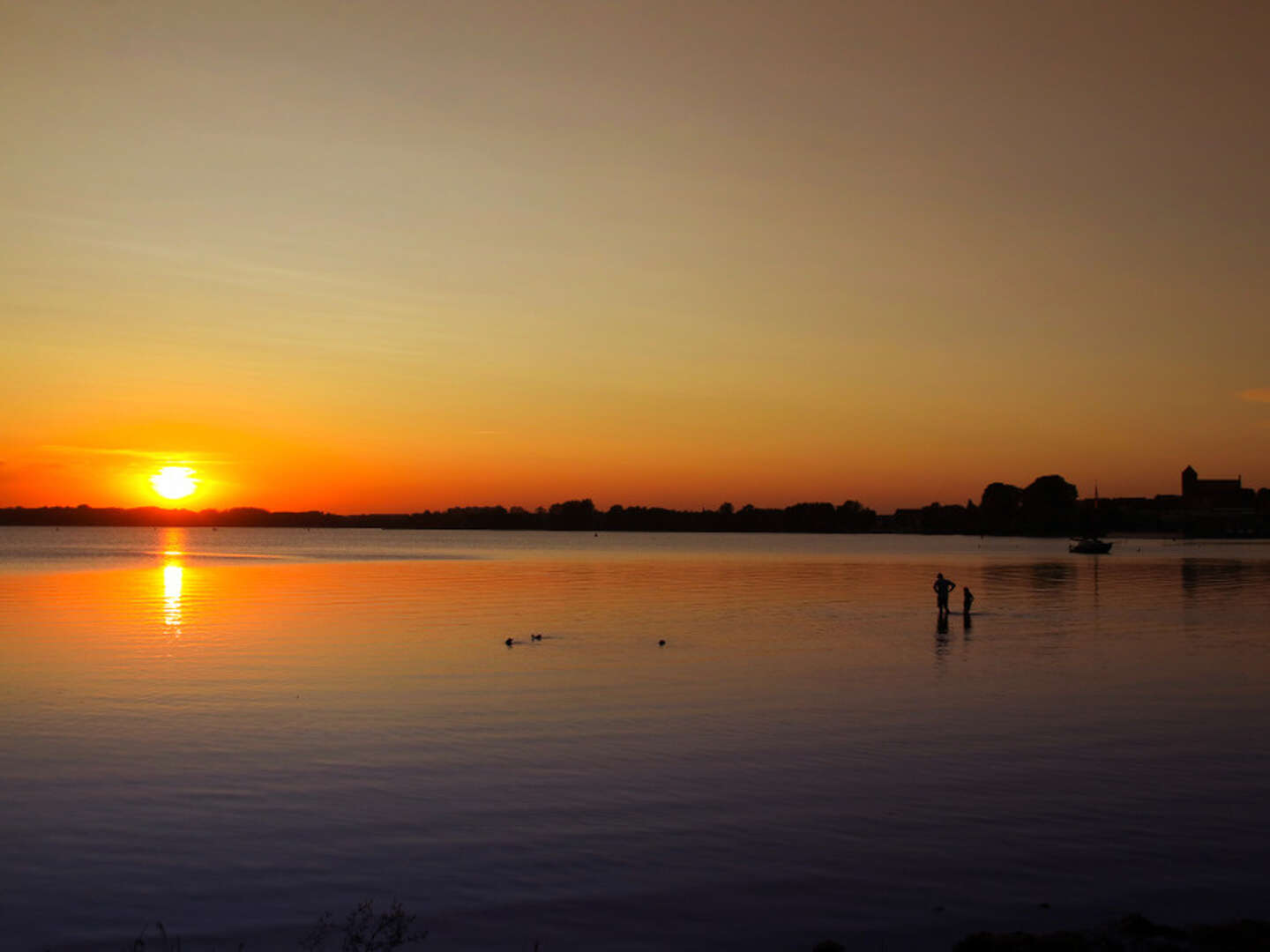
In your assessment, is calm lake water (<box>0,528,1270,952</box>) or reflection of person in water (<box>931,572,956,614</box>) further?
reflection of person in water (<box>931,572,956,614</box>)

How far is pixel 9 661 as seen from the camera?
32281 mm

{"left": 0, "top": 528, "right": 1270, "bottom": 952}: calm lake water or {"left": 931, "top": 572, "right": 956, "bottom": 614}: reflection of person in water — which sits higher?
{"left": 931, "top": 572, "right": 956, "bottom": 614}: reflection of person in water

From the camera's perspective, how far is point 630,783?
17.8 metres

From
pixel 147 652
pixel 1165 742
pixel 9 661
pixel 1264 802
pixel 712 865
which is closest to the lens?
pixel 712 865

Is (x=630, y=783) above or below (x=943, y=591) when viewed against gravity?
below

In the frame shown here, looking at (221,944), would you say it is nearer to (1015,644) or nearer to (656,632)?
(656,632)

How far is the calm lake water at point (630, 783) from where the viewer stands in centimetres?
1219

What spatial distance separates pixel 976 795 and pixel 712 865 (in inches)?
222

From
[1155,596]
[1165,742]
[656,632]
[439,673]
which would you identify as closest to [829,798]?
[1165,742]

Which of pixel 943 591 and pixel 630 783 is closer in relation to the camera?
pixel 630 783

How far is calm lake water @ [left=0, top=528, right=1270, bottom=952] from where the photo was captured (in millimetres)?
12188

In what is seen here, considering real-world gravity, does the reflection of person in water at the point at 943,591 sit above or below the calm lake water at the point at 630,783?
above

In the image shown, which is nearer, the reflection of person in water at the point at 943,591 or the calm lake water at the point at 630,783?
the calm lake water at the point at 630,783

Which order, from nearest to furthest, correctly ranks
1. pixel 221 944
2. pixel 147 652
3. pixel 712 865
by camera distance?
1. pixel 221 944
2. pixel 712 865
3. pixel 147 652
